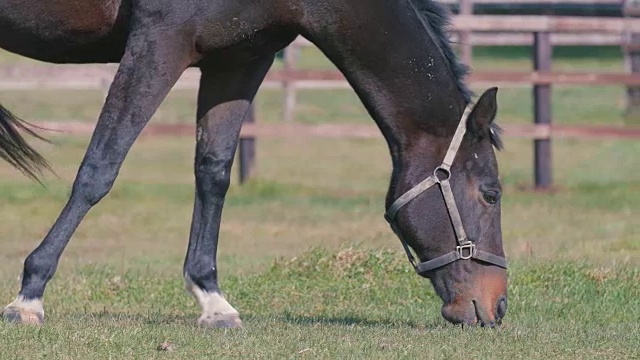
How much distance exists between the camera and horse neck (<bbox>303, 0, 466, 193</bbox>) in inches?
245

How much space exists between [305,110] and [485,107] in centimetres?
1951

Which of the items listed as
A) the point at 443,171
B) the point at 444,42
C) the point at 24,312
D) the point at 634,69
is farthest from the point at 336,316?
the point at 634,69

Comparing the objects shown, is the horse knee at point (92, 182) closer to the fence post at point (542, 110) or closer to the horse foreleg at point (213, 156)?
the horse foreleg at point (213, 156)

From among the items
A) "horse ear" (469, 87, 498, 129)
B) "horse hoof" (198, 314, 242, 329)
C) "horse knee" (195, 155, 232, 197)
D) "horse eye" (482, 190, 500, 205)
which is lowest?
"horse hoof" (198, 314, 242, 329)

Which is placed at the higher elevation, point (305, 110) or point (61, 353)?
point (61, 353)

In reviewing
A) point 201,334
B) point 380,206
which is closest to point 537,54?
point 380,206

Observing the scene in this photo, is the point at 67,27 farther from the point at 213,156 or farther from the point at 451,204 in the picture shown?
the point at 451,204

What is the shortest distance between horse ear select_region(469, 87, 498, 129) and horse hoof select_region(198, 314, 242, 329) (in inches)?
60.2

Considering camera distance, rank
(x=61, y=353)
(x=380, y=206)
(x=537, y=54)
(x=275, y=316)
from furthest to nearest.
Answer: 1. (x=537, y=54)
2. (x=380, y=206)
3. (x=275, y=316)
4. (x=61, y=353)

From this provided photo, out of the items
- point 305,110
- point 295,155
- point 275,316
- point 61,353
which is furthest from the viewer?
point 305,110

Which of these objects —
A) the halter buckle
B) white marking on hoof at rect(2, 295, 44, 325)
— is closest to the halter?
the halter buckle

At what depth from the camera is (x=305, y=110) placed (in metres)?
25.7

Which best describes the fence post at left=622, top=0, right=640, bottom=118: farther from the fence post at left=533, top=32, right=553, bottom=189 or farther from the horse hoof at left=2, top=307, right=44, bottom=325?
the horse hoof at left=2, top=307, right=44, bottom=325

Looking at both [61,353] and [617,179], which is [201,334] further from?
[617,179]
